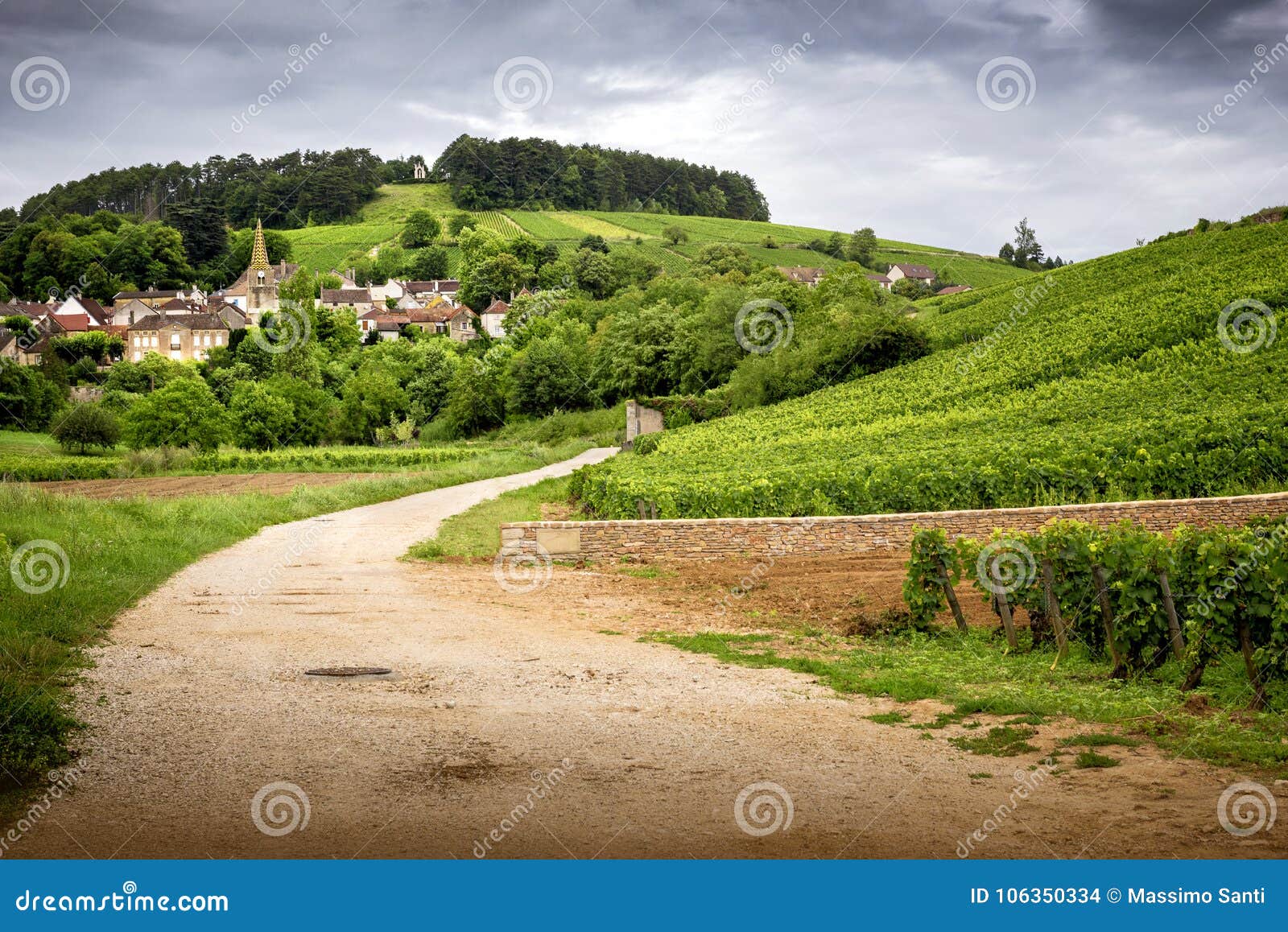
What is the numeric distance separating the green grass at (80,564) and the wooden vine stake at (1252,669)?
1059 cm

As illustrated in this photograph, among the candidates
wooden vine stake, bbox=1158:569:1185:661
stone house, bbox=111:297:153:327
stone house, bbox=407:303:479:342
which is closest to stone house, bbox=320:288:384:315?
stone house, bbox=407:303:479:342

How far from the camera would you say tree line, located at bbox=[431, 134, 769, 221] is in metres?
168

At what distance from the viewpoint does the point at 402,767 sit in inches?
322

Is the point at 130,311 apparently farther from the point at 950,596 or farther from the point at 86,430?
the point at 950,596

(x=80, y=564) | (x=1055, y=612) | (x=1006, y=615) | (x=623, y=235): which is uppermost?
(x=623, y=235)

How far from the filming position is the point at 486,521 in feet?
93.2

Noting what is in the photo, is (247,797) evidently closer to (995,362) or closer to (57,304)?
(995,362)

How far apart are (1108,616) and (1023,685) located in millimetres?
1361

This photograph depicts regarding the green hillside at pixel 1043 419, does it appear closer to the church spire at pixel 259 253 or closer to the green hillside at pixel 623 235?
the green hillside at pixel 623 235

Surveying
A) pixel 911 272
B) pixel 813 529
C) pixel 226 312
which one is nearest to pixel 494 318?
pixel 226 312

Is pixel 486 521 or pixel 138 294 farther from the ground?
pixel 138 294

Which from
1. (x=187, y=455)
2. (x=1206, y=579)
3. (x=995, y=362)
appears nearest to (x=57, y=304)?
(x=187, y=455)

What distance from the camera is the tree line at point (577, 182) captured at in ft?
553

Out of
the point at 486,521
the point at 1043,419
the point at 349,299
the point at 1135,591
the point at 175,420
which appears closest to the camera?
the point at 1135,591
